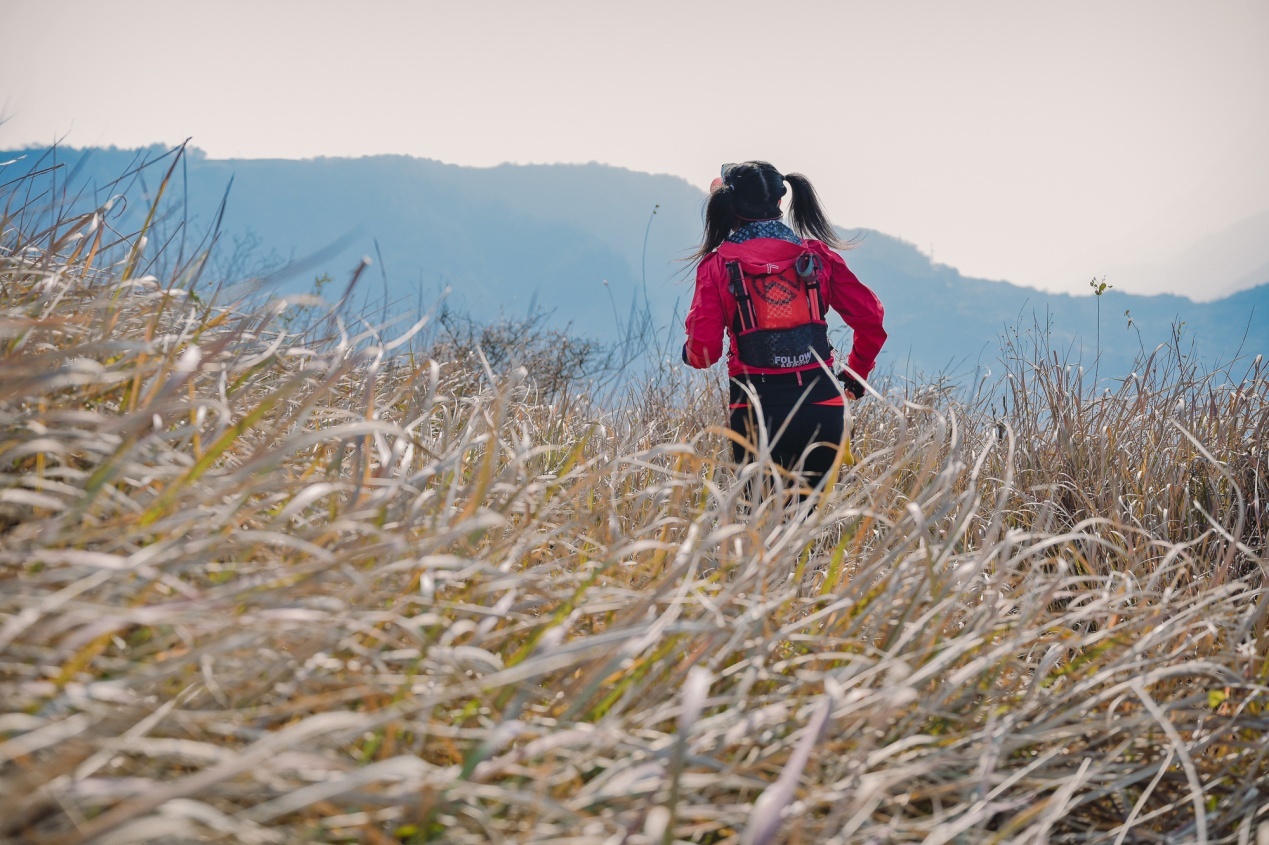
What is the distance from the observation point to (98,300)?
4.77 feet

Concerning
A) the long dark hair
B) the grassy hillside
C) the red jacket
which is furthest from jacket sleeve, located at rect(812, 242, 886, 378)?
the grassy hillside

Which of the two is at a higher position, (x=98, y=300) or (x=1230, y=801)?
(x=98, y=300)

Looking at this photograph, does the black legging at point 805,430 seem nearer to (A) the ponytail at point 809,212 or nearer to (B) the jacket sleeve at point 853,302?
(B) the jacket sleeve at point 853,302

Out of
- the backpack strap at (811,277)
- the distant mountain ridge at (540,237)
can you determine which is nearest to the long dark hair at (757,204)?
the backpack strap at (811,277)

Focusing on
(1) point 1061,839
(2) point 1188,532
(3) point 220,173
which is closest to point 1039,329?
(2) point 1188,532

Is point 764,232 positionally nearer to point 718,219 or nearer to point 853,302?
point 718,219

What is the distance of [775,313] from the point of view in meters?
3.46

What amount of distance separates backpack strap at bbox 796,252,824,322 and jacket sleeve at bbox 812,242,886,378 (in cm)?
10

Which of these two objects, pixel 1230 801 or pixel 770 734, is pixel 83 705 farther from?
pixel 1230 801

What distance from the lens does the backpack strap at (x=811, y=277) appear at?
3.45m

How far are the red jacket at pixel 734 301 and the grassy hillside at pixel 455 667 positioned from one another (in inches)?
67.2

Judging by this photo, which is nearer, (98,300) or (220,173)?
(98,300)

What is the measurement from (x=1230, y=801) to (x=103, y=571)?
5.09 feet

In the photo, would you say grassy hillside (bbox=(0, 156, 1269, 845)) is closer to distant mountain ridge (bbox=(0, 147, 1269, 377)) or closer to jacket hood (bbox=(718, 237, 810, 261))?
jacket hood (bbox=(718, 237, 810, 261))
